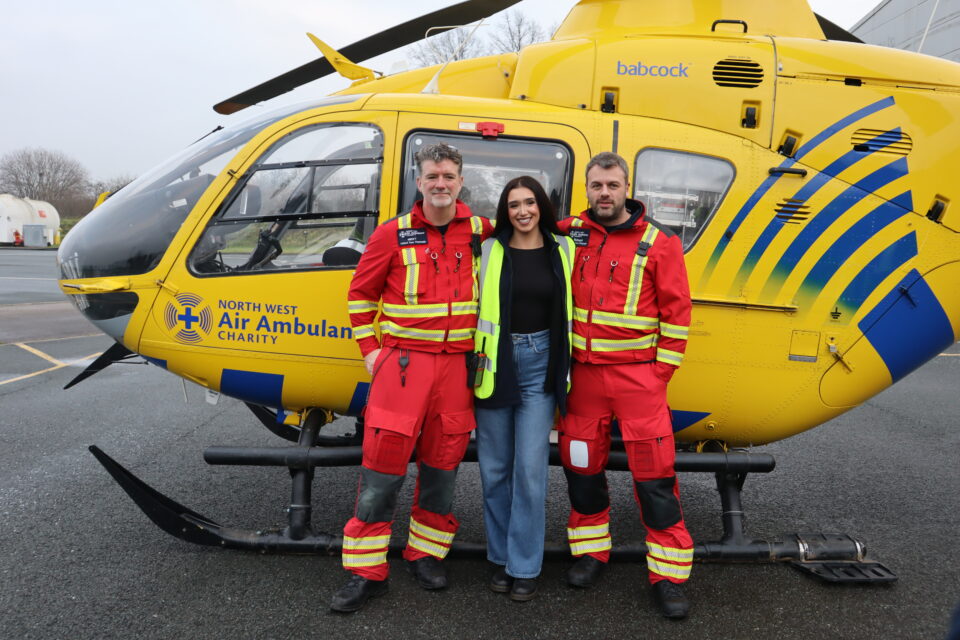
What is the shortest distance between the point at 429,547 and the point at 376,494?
1.51 ft

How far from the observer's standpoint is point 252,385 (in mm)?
3223

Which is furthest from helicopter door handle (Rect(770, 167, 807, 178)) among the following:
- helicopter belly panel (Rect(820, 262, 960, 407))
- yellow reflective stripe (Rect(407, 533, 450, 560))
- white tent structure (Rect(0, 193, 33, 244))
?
white tent structure (Rect(0, 193, 33, 244))

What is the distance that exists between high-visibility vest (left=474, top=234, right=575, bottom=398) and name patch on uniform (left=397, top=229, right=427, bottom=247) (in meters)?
0.27

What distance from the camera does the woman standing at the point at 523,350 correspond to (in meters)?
2.70

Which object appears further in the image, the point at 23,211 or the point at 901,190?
the point at 23,211

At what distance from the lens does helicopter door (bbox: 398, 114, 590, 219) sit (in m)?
3.13

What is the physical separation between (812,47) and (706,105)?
62 centimetres

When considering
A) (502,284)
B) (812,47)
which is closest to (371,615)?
(502,284)

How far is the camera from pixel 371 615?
9.24ft

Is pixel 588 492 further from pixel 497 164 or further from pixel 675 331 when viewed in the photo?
pixel 497 164

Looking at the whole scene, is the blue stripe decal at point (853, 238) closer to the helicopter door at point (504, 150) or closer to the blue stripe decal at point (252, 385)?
the helicopter door at point (504, 150)

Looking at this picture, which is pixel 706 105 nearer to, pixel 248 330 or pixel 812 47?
pixel 812 47

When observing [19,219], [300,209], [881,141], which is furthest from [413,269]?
[19,219]

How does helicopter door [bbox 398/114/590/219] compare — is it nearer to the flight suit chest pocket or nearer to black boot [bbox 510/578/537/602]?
the flight suit chest pocket
